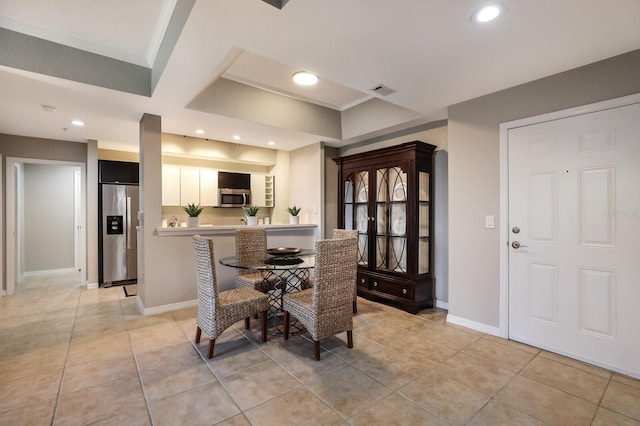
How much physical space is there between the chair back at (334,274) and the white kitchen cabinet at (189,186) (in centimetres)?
363

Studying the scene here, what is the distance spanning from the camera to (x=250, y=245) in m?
→ 3.55

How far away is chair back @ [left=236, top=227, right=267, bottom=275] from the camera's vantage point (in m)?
3.46

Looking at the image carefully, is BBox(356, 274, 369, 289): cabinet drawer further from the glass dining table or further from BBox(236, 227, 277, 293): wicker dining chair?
BBox(236, 227, 277, 293): wicker dining chair

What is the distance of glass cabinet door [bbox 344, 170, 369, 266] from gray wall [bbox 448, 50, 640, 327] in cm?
127

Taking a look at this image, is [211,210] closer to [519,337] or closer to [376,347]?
[376,347]

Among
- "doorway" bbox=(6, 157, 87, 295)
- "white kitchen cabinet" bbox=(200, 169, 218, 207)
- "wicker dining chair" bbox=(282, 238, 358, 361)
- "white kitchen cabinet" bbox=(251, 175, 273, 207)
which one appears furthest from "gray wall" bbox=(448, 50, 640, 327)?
"doorway" bbox=(6, 157, 87, 295)

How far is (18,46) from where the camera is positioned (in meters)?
2.34

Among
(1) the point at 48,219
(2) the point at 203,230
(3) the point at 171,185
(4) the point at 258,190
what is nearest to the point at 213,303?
(2) the point at 203,230

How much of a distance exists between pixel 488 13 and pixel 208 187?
476 centimetres

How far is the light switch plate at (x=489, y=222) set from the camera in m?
2.90

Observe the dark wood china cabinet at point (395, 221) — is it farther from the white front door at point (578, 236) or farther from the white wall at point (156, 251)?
the white wall at point (156, 251)

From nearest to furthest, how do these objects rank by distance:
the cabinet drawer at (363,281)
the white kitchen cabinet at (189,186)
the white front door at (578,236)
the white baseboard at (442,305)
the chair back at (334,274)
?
the white front door at (578,236) < the chair back at (334,274) < the white baseboard at (442,305) < the cabinet drawer at (363,281) < the white kitchen cabinet at (189,186)

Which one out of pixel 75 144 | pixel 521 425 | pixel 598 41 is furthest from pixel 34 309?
pixel 598 41

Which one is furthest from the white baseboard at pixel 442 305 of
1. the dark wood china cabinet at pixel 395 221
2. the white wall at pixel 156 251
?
the white wall at pixel 156 251
